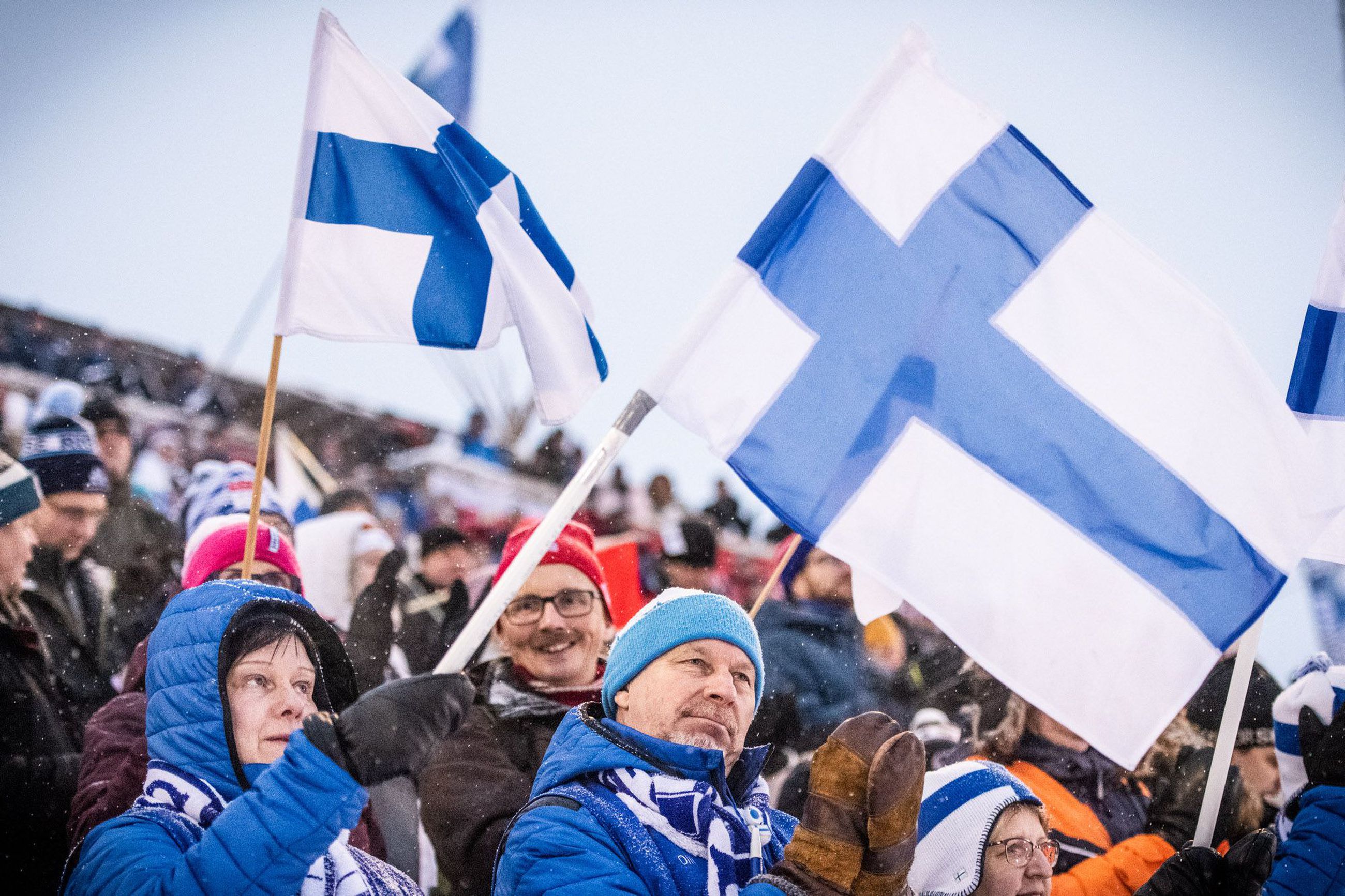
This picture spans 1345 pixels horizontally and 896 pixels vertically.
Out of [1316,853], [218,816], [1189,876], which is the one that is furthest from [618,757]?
[1316,853]

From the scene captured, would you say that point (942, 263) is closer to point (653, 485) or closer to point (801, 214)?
point (801, 214)

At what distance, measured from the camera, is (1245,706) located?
163 inches

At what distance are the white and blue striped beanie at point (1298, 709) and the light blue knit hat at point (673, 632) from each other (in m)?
1.61

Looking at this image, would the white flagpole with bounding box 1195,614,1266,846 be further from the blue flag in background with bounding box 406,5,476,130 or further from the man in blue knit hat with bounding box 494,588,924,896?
the blue flag in background with bounding box 406,5,476,130

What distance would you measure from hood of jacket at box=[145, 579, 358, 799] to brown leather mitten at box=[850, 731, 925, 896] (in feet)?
4.30

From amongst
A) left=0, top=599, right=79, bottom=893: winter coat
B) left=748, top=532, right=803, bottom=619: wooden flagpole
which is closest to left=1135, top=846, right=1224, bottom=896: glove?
left=748, top=532, right=803, bottom=619: wooden flagpole

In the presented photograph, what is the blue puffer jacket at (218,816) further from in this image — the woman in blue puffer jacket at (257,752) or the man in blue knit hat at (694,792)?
the man in blue knit hat at (694,792)

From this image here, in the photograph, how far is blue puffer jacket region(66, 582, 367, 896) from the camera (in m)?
2.01

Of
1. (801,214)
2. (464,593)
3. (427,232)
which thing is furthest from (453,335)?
(464,593)

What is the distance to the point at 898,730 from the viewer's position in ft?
7.25

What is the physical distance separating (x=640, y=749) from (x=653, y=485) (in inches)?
304

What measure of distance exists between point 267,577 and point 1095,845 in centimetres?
A: 264

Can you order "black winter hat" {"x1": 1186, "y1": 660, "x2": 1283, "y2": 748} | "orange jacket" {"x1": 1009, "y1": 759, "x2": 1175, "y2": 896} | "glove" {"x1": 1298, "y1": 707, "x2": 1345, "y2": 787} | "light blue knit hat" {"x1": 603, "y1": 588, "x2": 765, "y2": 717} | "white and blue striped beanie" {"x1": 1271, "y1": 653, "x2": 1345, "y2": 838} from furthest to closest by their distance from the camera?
"black winter hat" {"x1": 1186, "y1": 660, "x2": 1283, "y2": 748}, "orange jacket" {"x1": 1009, "y1": 759, "x2": 1175, "y2": 896}, "white and blue striped beanie" {"x1": 1271, "y1": 653, "x2": 1345, "y2": 838}, "glove" {"x1": 1298, "y1": 707, "x2": 1345, "y2": 787}, "light blue knit hat" {"x1": 603, "y1": 588, "x2": 765, "y2": 717}

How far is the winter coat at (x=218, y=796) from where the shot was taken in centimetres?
201
